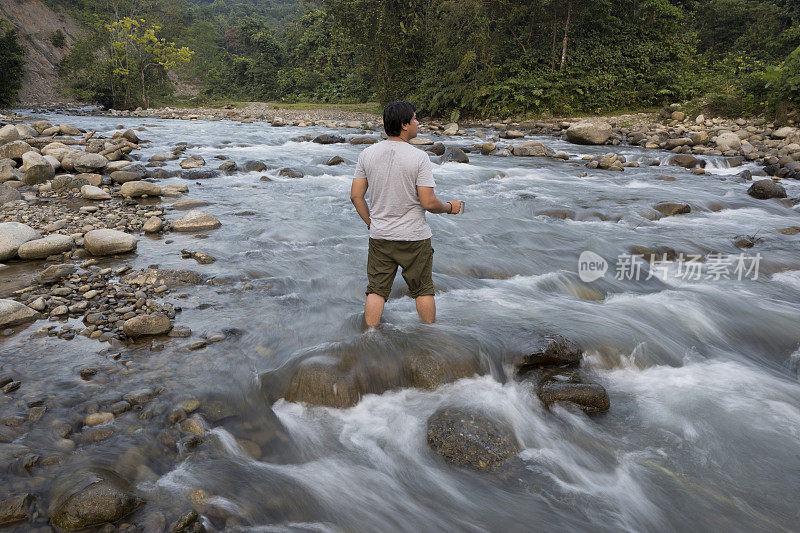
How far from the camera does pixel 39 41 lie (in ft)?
173

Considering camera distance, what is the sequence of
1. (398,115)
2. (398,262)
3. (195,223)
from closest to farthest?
(398,115), (398,262), (195,223)

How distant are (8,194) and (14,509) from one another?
8.97 metres

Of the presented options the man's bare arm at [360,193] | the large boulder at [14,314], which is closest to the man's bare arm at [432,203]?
the man's bare arm at [360,193]

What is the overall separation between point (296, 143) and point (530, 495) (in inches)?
717

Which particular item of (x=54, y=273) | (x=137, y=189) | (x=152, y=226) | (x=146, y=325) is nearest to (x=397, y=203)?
(x=146, y=325)

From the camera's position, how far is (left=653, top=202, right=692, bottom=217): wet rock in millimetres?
9977

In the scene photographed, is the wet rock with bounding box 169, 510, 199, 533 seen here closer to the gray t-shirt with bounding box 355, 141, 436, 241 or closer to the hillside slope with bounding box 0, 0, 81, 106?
the gray t-shirt with bounding box 355, 141, 436, 241

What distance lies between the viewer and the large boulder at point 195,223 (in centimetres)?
798

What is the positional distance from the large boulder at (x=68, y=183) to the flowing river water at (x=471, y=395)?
409 centimetres

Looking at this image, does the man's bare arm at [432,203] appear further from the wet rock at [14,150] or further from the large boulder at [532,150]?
the large boulder at [532,150]

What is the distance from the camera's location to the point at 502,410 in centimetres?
392

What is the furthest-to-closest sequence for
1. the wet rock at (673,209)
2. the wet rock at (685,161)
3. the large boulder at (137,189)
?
1. the wet rock at (685,161)
2. the wet rock at (673,209)
3. the large boulder at (137,189)

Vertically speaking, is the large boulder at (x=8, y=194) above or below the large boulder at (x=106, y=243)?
above

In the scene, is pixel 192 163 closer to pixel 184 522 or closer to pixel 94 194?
pixel 94 194
